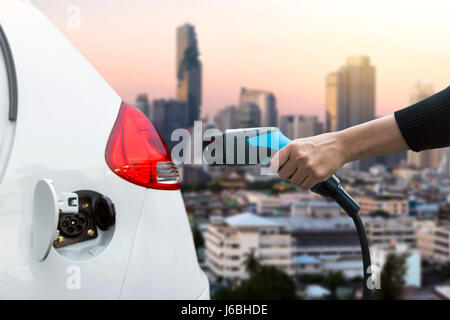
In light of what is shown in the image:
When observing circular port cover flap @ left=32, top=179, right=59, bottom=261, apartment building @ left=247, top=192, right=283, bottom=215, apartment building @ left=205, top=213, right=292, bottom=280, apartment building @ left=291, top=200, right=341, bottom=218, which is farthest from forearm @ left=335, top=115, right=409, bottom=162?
apartment building @ left=291, top=200, right=341, bottom=218

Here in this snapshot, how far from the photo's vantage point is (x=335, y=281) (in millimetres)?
37062

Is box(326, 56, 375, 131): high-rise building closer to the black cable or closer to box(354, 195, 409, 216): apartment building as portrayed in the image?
box(354, 195, 409, 216): apartment building

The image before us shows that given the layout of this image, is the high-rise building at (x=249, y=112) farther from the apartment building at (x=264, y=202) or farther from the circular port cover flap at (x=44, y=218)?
the circular port cover flap at (x=44, y=218)

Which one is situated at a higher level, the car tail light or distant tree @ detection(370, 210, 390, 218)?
the car tail light

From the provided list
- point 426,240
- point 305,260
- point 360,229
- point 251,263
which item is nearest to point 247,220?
point 251,263

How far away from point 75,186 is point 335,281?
3823 cm

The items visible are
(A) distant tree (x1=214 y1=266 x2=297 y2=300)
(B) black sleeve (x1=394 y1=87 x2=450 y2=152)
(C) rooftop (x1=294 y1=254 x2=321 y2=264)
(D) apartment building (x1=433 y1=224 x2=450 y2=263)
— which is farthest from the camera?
(C) rooftop (x1=294 y1=254 x2=321 y2=264)

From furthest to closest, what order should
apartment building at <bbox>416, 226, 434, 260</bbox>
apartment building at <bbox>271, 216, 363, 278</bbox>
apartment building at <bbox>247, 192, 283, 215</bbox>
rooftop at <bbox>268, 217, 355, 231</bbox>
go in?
apartment building at <bbox>271, 216, 363, 278</bbox>
rooftop at <bbox>268, 217, 355, 231</bbox>
apartment building at <bbox>247, 192, 283, 215</bbox>
apartment building at <bbox>416, 226, 434, 260</bbox>

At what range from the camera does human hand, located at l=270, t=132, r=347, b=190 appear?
1030mm

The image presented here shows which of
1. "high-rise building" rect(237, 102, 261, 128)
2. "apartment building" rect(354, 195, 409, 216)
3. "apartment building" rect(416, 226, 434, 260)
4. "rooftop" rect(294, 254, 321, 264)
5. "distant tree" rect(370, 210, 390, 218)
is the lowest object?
"rooftop" rect(294, 254, 321, 264)

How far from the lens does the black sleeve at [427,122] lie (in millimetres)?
1022

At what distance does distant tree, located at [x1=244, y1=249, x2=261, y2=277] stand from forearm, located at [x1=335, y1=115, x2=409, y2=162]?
3438 cm

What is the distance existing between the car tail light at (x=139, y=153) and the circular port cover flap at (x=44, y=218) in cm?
16

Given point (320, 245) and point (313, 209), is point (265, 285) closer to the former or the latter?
point (313, 209)
